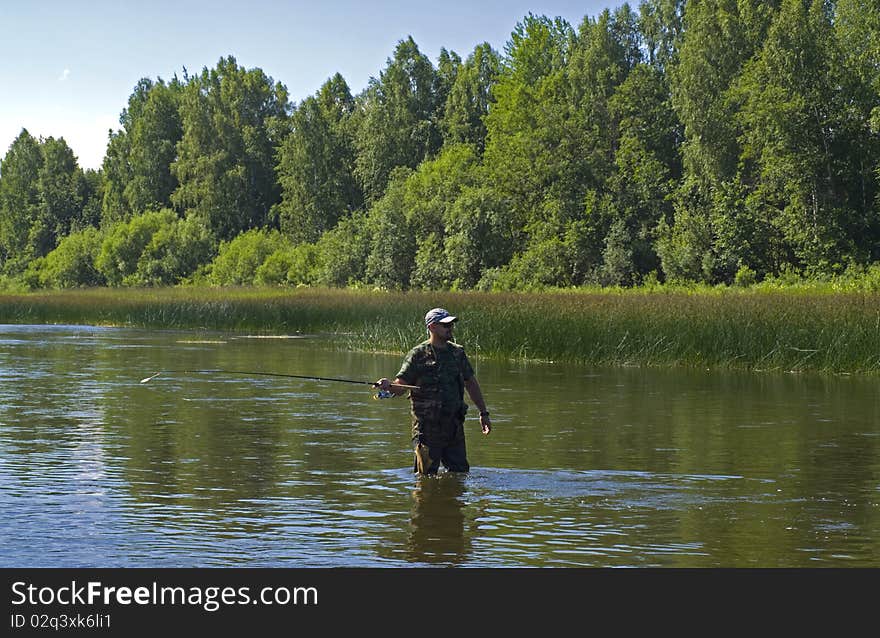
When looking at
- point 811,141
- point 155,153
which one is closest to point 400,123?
point 155,153

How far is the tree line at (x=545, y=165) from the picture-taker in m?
56.6

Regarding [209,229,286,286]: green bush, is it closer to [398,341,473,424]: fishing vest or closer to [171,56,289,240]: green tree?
[171,56,289,240]: green tree

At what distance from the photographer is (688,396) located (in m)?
24.6

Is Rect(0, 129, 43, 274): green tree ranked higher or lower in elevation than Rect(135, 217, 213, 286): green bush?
higher

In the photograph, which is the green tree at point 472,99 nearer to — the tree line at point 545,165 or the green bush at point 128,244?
the tree line at point 545,165

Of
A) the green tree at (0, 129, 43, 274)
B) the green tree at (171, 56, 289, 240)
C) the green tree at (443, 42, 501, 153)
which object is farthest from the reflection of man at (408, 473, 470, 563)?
the green tree at (0, 129, 43, 274)

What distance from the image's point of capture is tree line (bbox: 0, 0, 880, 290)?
186 feet

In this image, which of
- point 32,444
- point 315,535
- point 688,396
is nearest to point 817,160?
point 688,396

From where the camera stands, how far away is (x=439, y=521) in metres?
12.0

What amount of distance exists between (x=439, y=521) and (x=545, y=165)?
5761 cm

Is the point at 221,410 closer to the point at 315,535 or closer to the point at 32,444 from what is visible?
the point at 32,444

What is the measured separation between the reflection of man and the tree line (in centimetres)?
4211

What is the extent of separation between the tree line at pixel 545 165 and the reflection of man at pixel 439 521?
42105 millimetres
